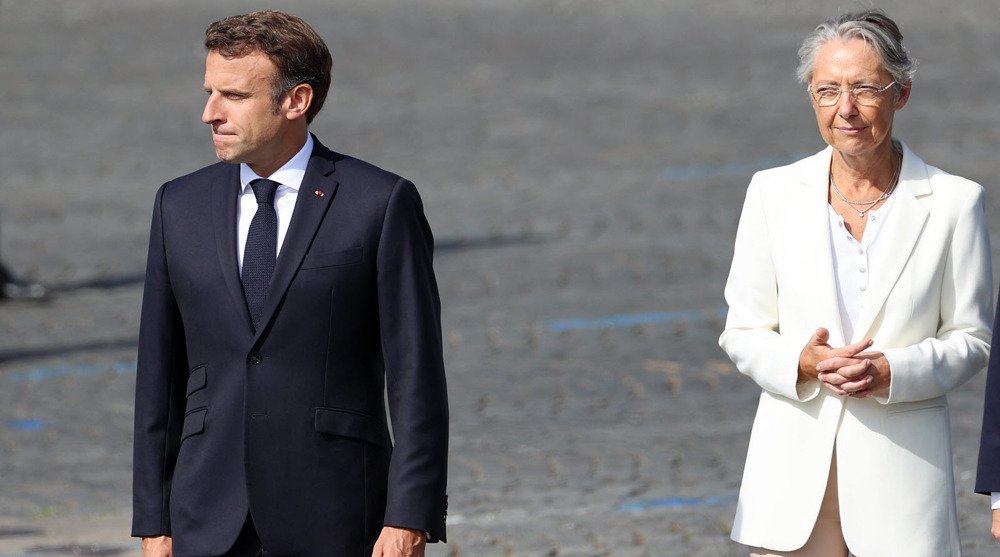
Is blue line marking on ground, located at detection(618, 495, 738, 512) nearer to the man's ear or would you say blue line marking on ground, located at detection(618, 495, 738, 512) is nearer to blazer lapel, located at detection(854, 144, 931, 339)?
blazer lapel, located at detection(854, 144, 931, 339)

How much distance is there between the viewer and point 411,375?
12.9ft

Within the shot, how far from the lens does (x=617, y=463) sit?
8203 mm

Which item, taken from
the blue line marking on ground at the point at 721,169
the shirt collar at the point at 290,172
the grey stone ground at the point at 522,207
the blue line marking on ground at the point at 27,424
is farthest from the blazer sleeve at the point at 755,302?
the blue line marking on ground at the point at 721,169

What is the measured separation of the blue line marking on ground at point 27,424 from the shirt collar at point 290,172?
543cm

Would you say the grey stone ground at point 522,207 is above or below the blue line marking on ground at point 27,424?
above

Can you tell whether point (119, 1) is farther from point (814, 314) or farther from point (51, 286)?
point (814, 314)

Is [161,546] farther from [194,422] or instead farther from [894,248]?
[894,248]

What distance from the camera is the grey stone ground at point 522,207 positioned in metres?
7.86

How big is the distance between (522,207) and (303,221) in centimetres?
1105

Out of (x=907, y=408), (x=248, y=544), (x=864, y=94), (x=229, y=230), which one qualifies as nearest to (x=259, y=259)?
(x=229, y=230)

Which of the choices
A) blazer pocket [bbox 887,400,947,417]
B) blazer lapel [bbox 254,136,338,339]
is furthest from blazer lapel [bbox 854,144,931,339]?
blazer lapel [bbox 254,136,338,339]

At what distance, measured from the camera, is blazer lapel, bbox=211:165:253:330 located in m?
3.90

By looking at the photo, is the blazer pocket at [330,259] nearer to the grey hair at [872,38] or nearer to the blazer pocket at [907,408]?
the grey hair at [872,38]

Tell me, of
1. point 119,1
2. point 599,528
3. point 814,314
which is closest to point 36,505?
point 599,528
